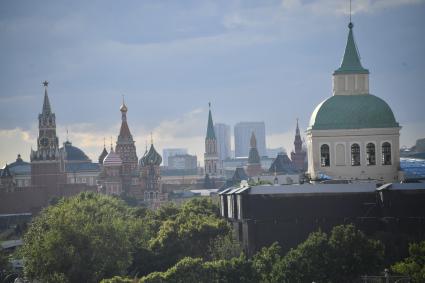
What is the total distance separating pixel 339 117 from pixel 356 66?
489 centimetres

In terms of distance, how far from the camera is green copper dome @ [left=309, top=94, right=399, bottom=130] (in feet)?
327

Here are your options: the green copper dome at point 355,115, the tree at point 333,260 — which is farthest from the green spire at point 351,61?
the tree at point 333,260

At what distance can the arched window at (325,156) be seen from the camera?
100312mm

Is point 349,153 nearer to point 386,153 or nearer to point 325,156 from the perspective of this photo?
point 325,156

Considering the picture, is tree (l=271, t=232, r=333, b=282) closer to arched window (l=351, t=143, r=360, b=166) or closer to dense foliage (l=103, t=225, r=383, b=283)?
dense foliage (l=103, t=225, r=383, b=283)

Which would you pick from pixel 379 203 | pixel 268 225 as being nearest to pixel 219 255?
pixel 268 225

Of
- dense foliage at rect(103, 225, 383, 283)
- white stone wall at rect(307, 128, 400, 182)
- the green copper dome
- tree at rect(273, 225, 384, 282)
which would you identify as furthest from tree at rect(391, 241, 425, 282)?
the green copper dome

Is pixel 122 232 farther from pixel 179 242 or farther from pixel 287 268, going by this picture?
pixel 287 268

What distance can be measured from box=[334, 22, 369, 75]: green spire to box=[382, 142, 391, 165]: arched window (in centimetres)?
Result: 516

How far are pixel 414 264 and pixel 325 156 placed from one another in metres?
26.8

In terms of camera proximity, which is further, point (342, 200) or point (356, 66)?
point (356, 66)

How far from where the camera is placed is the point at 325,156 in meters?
100

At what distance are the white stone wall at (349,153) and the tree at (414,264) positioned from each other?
754 inches

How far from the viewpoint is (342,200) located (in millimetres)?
89000
